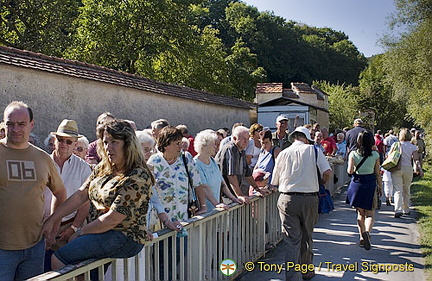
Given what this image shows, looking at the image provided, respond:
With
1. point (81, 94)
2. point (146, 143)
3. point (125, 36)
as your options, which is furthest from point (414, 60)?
point (146, 143)

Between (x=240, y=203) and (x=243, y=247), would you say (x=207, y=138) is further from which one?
(x=243, y=247)

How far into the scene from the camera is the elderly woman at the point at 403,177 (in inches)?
413

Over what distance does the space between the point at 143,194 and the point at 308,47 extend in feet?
257

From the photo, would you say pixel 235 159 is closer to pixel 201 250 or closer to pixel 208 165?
pixel 208 165

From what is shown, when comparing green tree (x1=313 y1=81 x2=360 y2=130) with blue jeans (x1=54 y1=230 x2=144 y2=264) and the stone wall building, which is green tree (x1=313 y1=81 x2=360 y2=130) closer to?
the stone wall building

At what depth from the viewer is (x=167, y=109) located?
15.5 m

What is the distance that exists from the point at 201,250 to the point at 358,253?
3.59m

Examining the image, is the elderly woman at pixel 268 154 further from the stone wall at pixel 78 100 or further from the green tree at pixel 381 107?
the green tree at pixel 381 107

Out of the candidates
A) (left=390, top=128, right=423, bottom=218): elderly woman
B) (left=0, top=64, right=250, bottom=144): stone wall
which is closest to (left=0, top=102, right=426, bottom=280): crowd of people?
(left=390, top=128, right=423, bottom=218): elderly woman

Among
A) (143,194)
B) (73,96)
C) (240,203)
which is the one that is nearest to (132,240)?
(143,194)

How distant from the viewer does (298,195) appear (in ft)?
18.9

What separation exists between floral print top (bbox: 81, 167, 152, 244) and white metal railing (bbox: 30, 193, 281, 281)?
0.29 meters

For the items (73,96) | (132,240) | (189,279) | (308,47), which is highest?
(308,47)

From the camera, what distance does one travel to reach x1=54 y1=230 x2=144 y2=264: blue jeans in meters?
3.20
